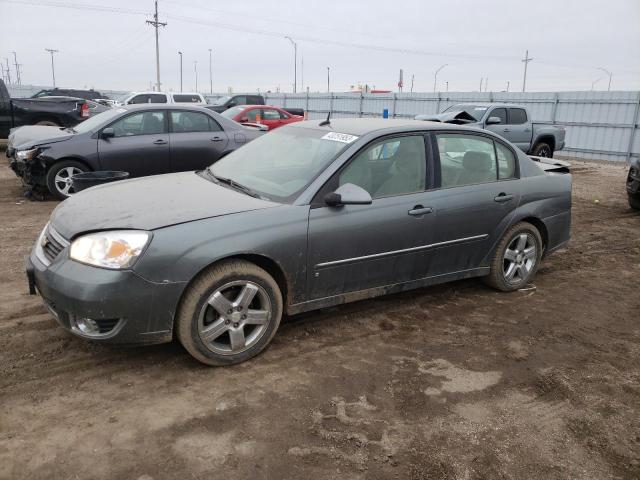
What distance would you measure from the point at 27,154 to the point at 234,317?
6346 millimetres

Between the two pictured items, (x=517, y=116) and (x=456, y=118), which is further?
(x=517, y=116)

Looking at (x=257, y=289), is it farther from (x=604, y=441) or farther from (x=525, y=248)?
(x=525, y=248)

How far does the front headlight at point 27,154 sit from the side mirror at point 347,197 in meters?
6.27

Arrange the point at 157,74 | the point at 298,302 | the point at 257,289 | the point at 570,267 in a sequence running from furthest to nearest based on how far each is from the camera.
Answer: the point at 157,74 < the point at 570,267 < the point at 298,302 < the point at 257,289

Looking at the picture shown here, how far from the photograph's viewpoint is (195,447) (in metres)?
Result: 2.77

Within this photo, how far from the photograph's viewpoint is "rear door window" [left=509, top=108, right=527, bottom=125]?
14.8 m

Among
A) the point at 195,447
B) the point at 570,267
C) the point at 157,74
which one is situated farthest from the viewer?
the point at 157,74

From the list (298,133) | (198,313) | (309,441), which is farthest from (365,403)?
(298,133)

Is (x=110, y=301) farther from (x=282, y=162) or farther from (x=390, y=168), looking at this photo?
(x=390, y=168)

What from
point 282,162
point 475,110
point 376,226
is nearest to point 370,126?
point 282,162

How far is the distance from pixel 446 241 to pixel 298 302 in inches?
56.9

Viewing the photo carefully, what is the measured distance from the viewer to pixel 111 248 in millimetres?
3219

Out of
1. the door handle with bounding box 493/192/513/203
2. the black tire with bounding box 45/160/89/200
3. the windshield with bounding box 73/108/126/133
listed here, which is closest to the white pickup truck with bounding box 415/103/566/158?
the windshield with bounding box 73/108/126/133

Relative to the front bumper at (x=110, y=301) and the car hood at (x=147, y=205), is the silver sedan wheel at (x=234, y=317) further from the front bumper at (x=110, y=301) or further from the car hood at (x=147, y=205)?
the car hood at (x=147, y=205)
